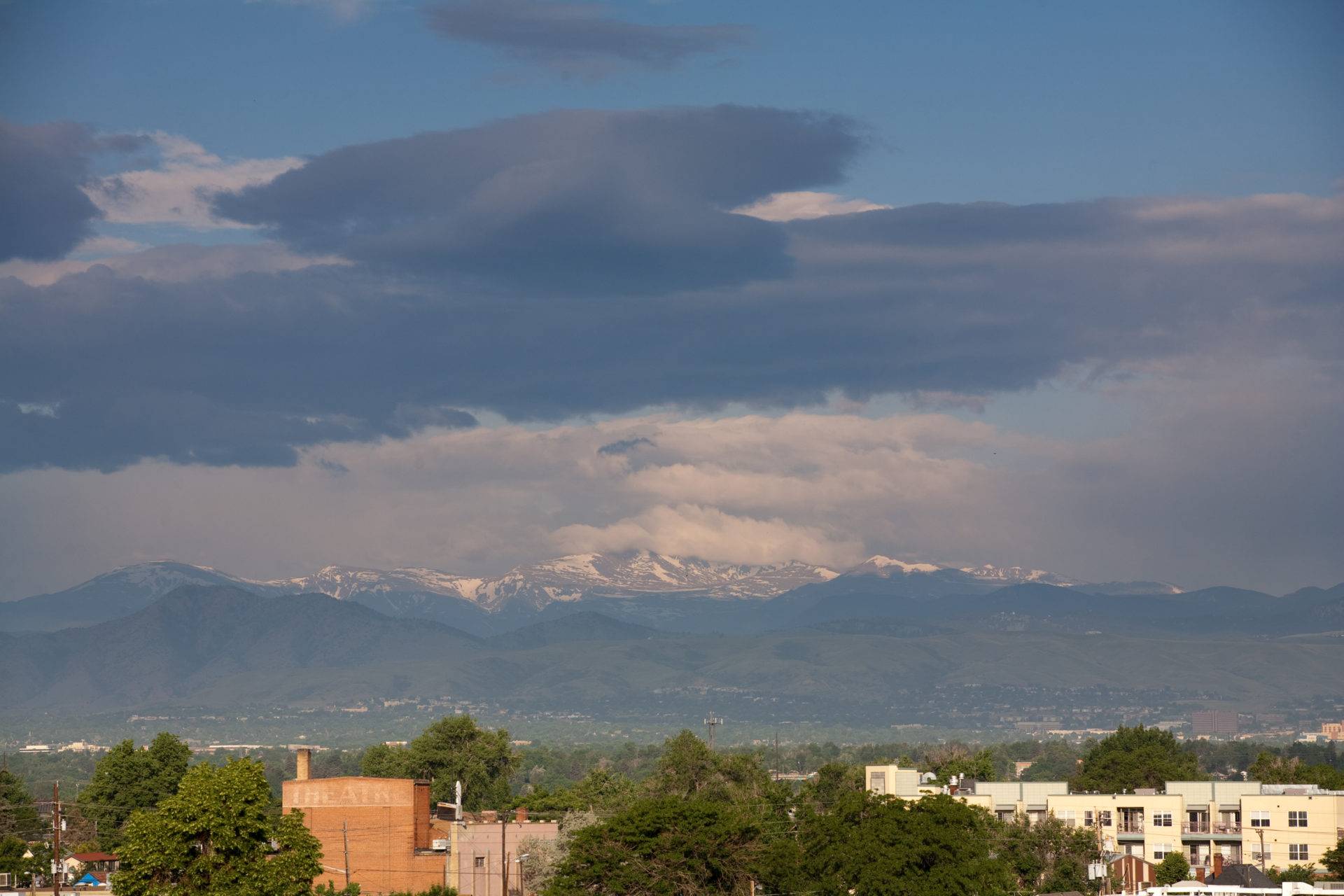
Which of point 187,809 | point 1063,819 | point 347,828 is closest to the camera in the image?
point 187,809

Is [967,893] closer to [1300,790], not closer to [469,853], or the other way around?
[469,853]

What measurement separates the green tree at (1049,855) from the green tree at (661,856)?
40341mm

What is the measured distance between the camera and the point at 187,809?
91.8 metres

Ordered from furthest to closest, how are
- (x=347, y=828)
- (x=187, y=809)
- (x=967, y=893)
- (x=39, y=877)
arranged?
(x=39, y=877) < (x=347, y=828) < (x=967, y=893) < (x=187, y=809)

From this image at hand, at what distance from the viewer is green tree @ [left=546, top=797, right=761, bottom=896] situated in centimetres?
10825

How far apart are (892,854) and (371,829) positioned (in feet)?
149

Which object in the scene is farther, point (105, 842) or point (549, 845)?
point (105, 842)

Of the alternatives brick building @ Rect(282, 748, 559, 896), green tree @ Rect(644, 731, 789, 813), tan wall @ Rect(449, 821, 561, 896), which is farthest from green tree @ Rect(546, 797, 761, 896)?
green tree @ Rect(644, 731, 789, 813)

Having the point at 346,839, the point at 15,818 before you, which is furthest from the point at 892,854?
the point at 15,818

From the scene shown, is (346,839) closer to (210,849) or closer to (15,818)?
(210,849)

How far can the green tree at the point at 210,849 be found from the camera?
301ft

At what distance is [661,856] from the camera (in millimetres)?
108375

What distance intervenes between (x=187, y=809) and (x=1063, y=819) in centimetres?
10633

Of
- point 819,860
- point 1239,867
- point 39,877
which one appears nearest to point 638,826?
point 819,860
